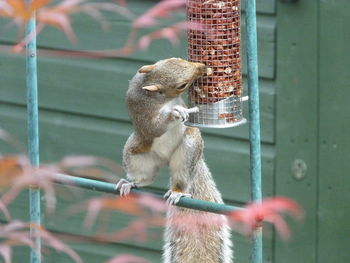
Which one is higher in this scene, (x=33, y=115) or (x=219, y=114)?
(x=219, y=114)

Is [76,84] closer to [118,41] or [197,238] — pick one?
[118,41]

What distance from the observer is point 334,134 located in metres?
3.25

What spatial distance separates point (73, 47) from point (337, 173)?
44.1 inches

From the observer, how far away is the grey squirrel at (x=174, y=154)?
2266 mm

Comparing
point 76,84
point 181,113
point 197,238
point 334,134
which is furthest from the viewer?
point 76,84

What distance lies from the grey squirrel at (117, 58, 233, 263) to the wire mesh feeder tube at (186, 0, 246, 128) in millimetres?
47

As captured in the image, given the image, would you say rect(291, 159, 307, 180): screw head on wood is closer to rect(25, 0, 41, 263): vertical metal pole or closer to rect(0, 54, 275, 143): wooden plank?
rect(0, 54, 275, 143): wooden plank

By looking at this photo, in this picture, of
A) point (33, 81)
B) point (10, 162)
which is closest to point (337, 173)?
point (33, 81)

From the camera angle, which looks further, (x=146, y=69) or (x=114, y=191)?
(x=146, y=69)

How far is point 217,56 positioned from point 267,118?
1.21 m

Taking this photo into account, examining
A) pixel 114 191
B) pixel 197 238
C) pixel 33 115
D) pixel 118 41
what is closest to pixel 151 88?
pixel 114 191

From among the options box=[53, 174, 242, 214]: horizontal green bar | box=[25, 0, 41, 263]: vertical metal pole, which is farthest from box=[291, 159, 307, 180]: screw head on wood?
box=[25, 0, 41, 263]: vertical metal pole

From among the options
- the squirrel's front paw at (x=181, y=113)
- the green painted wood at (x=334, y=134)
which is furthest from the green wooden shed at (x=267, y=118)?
the squirrel's front paw at (x=181, y=113)

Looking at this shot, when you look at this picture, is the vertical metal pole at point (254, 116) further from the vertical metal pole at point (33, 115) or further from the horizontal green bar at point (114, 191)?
the vertical metal pole at point (33, 115)
